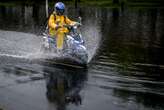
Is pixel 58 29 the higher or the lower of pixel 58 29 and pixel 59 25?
the lower

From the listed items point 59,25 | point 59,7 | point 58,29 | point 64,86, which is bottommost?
point 64,86

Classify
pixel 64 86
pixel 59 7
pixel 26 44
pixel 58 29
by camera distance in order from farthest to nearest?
pixel 26 44
pixel 58 29
pixel 59 7
pixel 64 86

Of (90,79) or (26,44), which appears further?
(26,44)

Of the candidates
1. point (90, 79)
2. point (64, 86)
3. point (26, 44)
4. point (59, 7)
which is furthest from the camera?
point (26, 44)

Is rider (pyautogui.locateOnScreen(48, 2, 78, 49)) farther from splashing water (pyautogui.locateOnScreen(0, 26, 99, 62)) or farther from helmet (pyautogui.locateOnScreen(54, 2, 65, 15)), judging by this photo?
splashing water (pyautogui.locateOnScreen(0, 26, 99, 62))

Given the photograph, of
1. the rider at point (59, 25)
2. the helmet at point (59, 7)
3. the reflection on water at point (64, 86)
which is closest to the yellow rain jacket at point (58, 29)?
the rider at point (59, 25)

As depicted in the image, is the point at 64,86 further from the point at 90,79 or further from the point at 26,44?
the point at 26,44

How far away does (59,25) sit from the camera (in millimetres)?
19281

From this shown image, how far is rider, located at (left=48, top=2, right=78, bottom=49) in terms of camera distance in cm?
1920

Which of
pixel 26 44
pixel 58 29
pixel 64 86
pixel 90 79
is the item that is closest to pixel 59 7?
pixel 58 29

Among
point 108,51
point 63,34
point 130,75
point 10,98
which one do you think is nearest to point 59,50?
point 63,34

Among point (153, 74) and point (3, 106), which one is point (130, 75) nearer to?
point (153, 74)

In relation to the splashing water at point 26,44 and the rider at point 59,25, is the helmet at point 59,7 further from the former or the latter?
the splashing water at point 26,44

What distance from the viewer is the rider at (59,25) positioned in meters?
19.2
